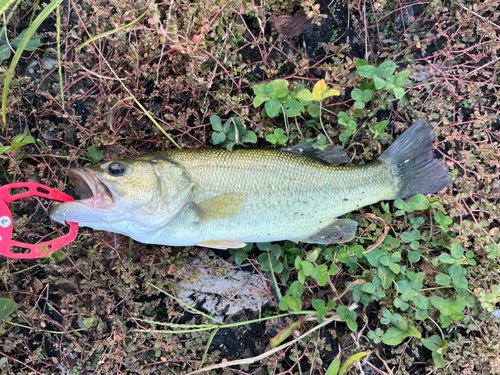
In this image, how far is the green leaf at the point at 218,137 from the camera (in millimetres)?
2742

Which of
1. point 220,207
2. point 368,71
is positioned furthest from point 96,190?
point 368,71

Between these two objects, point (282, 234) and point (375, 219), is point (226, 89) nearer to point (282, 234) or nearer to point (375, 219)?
point (282, 234)

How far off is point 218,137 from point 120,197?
951mm

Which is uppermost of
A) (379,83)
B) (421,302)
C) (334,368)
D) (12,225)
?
(379,83)

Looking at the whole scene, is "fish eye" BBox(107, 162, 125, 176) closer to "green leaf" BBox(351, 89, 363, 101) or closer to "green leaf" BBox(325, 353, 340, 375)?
"green leaf" BBox(351, 89, 363, 101)

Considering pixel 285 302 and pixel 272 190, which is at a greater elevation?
pixel 272 190

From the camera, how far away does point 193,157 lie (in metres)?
2.51

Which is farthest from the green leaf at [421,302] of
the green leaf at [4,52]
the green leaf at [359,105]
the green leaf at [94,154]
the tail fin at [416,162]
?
the green leaf at [4,52]

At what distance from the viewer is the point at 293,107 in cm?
274

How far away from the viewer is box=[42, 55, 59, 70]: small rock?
2930 mm

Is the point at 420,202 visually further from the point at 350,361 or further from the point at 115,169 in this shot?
the point at 115,169

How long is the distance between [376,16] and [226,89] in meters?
1.54

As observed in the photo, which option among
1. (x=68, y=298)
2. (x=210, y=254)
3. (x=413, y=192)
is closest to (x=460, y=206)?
(x=413, y=192)

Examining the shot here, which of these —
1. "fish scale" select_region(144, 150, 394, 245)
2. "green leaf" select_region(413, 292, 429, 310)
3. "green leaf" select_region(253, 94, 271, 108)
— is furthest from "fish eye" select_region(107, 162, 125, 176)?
"green leaf" select_region(413, 292, 429, 310)
